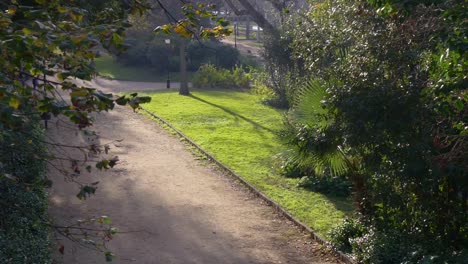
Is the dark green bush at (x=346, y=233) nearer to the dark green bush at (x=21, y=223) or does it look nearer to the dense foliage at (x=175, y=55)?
the dark green bush at (x=21, y=223)

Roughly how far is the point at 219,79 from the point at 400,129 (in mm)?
25020

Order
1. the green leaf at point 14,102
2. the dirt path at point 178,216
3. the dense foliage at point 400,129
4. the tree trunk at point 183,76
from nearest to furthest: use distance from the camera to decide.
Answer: the green leaf at point 14,102 → the dense foliage at point 400,129 → the dirt path at point 178,216 → the tree trunk at point 183,76

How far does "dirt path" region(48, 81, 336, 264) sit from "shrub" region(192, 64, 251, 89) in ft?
54.7

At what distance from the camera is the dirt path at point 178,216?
9297 millimetres

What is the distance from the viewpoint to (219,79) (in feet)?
107

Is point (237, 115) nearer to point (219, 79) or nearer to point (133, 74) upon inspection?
point (219, 79)

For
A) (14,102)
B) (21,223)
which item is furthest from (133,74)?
(14,102)

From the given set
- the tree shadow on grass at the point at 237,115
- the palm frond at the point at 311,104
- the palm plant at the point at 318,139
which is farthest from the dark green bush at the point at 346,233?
the tree shadow on grass at the point at 237,115

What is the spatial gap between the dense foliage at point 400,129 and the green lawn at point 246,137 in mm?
1832

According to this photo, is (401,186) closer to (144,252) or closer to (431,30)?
(431,30)

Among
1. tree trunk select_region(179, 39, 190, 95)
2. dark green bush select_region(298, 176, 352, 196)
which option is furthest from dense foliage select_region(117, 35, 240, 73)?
dark green bush select_region(298, 176, 352, 196)

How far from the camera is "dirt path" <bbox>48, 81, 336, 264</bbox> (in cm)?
930

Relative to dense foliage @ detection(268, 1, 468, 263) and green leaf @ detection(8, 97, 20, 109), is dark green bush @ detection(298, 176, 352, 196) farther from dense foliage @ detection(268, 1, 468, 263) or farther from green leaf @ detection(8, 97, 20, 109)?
green leaf @ detection(8, 97, 20, 109)

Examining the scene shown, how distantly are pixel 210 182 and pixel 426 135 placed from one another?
6.49m
